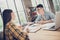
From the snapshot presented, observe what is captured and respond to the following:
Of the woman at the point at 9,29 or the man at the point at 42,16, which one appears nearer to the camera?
the woman at the point at 9,29

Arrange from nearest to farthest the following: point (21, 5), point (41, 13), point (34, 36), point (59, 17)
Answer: point (34, 36)
point (59, 17)
point (41, 13)
point (21, 5)

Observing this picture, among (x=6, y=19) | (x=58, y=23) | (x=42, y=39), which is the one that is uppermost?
(x=6, y=19)

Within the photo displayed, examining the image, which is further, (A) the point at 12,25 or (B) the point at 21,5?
(B) the point at 21,5

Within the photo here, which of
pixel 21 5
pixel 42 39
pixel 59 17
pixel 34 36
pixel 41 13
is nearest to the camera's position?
pixel 42 39

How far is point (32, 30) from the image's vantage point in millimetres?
2541

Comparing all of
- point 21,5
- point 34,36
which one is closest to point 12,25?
point 34,36

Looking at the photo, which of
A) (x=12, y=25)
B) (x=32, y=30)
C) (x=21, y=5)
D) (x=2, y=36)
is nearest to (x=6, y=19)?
(x=12, y=25)

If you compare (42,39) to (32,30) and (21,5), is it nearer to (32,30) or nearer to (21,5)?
(32,30)

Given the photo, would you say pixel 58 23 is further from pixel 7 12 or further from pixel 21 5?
pixel 21 5

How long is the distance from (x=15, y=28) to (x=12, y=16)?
172mm

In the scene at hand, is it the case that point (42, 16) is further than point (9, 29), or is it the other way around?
point (42, 16)

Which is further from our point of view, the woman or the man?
the man

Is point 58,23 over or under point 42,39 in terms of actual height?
over

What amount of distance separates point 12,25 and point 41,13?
1478 mm
